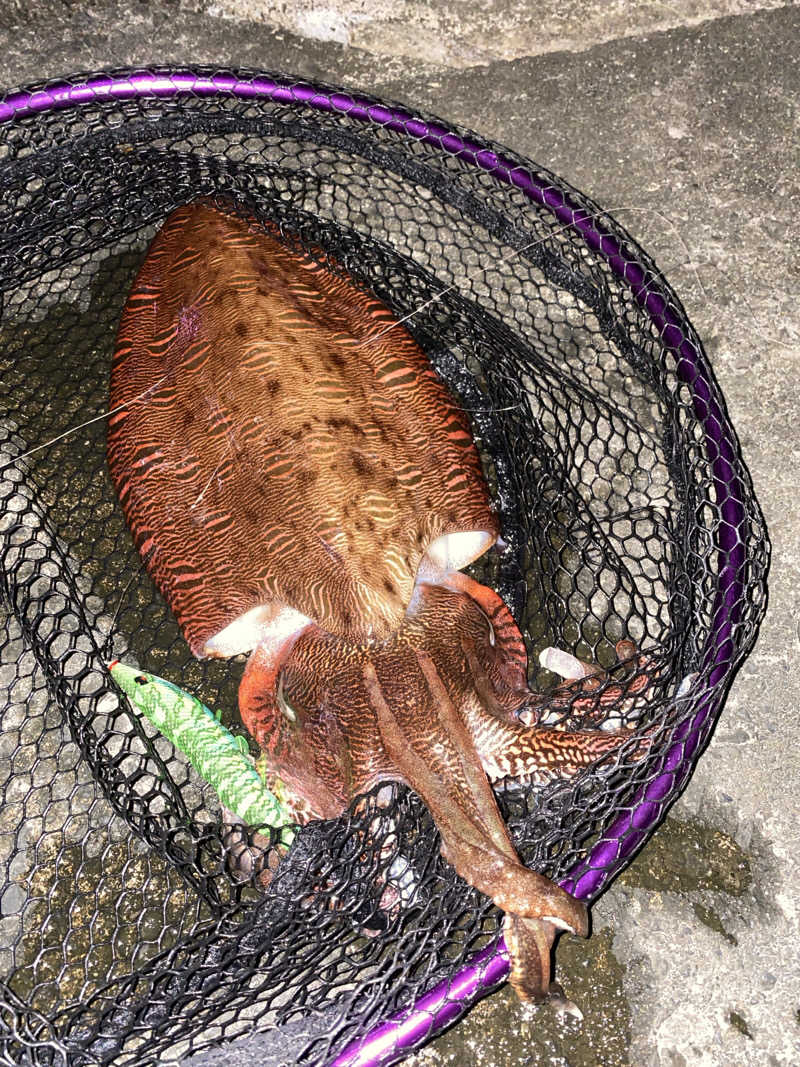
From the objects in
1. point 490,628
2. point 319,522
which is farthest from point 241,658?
point 490,628

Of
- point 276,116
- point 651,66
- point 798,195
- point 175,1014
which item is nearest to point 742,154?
point 798,195

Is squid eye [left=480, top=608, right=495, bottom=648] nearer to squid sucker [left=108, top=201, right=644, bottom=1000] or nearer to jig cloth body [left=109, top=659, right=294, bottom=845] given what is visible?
squid sucker [left=108, top=201, right=644, bottom=1000]

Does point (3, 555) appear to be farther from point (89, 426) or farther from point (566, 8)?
point (566, 8)

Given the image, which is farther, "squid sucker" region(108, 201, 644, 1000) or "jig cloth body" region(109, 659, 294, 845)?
"jig cloth body" region(109, 659, 294, 845)

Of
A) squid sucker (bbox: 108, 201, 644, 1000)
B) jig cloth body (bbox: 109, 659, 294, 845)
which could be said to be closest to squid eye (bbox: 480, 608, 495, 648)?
squid sucker (bbox: 108, 201, 644, 1000)

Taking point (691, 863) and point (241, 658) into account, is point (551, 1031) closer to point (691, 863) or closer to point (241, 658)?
point (691, 863)

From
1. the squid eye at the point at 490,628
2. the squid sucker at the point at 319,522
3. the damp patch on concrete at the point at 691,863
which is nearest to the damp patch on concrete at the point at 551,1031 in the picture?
the damp patch on concrete at the point at 691,863

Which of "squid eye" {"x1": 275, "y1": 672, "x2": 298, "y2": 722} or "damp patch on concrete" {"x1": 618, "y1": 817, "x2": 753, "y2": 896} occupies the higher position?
"squid eye" {"x1": 275, "y1": 672, "x2": 298, "y2": 722}
